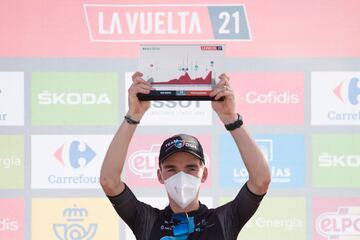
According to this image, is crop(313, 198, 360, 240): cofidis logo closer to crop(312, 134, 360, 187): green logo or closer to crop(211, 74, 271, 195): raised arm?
crop(312, 134, 360, 187): green logo

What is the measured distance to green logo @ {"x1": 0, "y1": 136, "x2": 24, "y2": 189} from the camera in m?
3.29

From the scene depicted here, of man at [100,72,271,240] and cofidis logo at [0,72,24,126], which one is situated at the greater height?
cofidis logo at [0,72,24,126]

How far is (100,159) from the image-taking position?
331 cm

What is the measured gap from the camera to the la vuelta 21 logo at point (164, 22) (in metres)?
3.32

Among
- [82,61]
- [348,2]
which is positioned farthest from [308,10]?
[82,61]

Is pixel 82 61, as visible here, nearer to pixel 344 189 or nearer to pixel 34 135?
pixel 34 135

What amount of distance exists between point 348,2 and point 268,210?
1155mm

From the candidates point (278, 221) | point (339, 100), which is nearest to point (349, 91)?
point (339, 100)

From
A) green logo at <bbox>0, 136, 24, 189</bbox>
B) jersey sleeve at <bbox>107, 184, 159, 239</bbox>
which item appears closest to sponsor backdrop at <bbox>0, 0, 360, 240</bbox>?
green logo at <bbox>0, 136, 24, 189</bbox>

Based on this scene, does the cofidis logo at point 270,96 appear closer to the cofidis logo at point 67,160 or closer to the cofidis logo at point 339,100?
the cofidis logo at point 339,100

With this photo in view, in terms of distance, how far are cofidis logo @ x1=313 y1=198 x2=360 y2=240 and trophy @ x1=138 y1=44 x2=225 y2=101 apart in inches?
60.1

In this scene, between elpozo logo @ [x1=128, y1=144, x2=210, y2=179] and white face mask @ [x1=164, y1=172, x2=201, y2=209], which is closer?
white face mask @ [x1=164, y1=172, x2=201, y2=209]

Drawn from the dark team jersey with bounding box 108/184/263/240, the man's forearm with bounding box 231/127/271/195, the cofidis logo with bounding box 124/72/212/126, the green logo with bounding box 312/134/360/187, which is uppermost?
the cofidis logo with bounding box 124/72/212/126

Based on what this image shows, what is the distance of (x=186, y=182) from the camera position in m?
2.00
